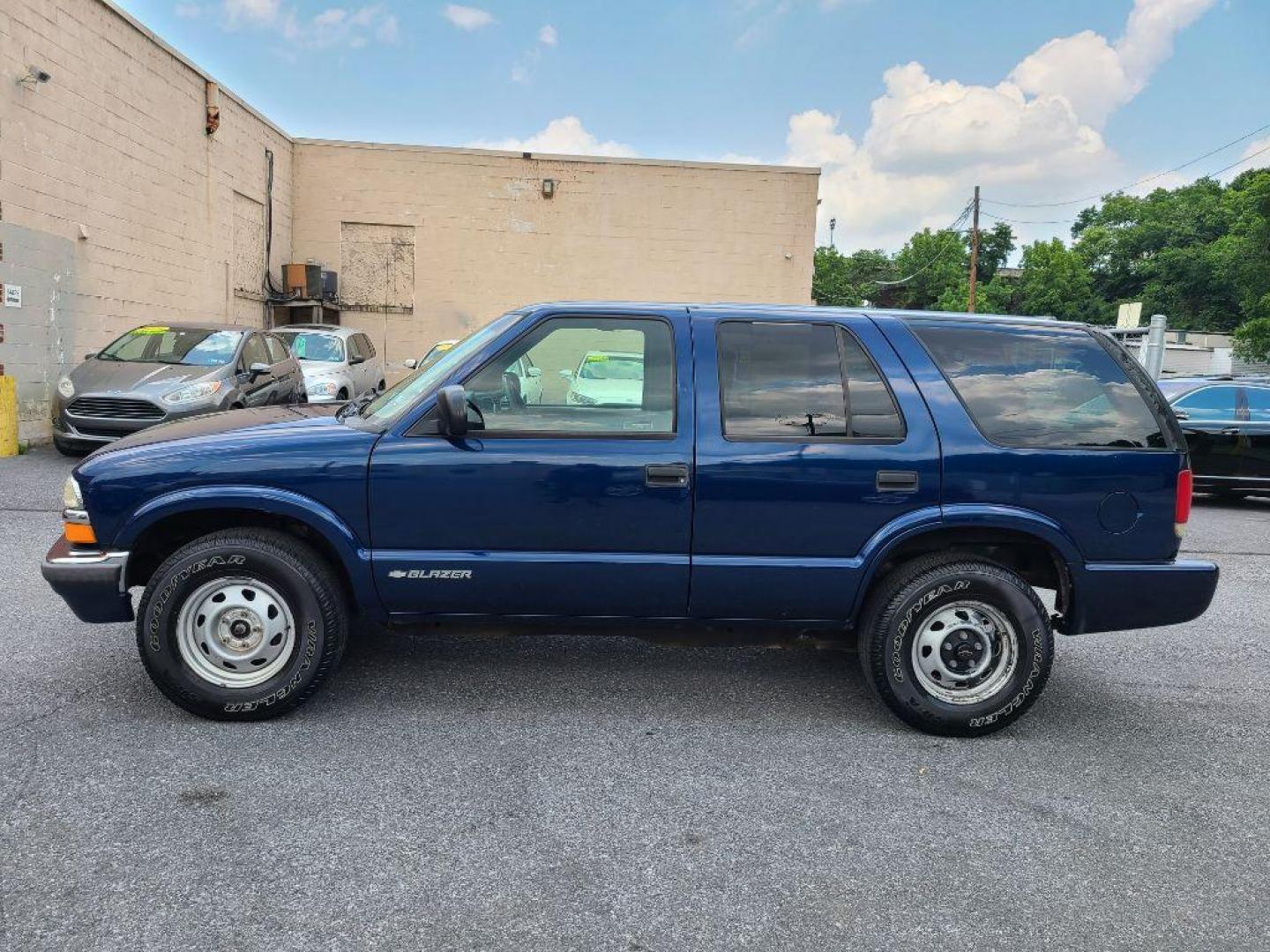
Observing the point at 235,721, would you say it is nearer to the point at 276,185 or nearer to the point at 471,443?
the point at 471,443

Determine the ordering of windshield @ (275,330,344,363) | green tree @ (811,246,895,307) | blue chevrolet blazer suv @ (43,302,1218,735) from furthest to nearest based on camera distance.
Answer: green tree @ (811,246,895,307)
windshield @ (275,330,344,363)
blue chevrolet blazer suv @ (43,302,1218,735)

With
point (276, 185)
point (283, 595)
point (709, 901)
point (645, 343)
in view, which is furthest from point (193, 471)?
point (276, 185)

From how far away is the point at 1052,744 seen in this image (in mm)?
3855

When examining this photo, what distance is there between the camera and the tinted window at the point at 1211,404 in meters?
10.7

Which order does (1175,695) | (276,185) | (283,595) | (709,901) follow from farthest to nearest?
(276,185) → (1175,695) → (283,595) → (709,901)

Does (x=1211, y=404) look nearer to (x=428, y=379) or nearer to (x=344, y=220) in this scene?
(x=428, y=379)

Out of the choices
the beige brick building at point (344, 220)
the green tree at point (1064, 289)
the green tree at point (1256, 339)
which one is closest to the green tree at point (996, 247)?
the green tree at point (1064, 289)

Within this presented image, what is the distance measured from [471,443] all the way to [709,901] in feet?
6.48

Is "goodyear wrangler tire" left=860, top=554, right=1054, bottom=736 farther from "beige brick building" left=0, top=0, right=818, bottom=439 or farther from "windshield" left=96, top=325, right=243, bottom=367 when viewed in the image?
"beige brick building" left=0, top=0, right=818, bottom=439

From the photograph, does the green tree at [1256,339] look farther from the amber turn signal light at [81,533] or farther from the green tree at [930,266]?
the green tree at [930,266]

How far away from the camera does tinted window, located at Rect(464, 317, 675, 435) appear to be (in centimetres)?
380

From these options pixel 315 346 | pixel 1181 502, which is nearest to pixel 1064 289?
pixel 315 346

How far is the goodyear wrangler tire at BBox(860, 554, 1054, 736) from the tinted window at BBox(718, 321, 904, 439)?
0.69m

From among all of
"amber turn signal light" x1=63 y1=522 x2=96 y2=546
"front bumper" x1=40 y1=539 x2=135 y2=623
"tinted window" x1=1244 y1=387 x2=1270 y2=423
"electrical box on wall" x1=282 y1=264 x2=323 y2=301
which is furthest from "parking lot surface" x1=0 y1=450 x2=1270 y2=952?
"electrical box on wall" x1=282 y1=264 x2=323 y2=301
